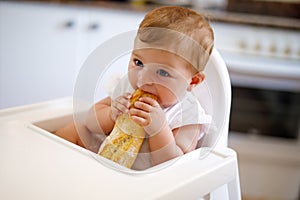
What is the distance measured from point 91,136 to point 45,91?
1.11 m

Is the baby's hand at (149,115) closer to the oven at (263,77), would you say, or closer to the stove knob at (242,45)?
the oven at (263,77)

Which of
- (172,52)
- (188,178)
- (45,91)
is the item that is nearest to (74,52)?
(45,91)

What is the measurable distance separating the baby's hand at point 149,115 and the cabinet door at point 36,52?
3.89 ft

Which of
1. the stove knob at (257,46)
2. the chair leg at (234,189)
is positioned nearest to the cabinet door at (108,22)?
the stove knob at (257,46)

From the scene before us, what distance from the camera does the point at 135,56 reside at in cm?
74

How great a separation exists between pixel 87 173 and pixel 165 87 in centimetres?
22

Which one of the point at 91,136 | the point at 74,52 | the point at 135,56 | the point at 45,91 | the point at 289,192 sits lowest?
the point at 289,192

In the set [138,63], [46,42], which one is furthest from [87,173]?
[46,42]

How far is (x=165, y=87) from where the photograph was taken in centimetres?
73

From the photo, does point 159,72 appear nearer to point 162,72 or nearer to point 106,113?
point 162,72

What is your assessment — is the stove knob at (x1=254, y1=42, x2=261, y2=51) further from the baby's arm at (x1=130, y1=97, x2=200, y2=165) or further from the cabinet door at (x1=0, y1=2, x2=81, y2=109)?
the baby's arm at (x1=130, y1=97, x2=200, y2=165)

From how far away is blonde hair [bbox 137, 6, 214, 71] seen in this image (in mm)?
743

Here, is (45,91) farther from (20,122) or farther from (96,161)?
(96,161)

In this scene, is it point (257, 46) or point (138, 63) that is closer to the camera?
point (138, 63)
